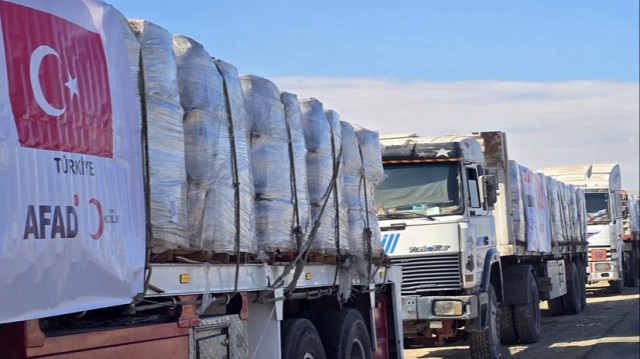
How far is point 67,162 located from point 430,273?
26.7ft

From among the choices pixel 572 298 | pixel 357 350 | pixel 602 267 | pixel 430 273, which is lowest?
pixel 572 298

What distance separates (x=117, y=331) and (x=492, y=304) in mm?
8919

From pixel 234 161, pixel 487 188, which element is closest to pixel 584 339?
pixel 487 188

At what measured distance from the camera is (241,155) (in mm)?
6660

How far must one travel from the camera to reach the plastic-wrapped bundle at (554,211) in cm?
1950

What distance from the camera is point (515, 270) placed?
51.9ft

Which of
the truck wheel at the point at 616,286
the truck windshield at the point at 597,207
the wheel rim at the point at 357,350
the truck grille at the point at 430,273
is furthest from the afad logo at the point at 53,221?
the truck wheel at the point at 616,286

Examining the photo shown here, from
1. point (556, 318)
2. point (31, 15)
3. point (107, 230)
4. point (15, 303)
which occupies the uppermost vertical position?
point (31, 15)

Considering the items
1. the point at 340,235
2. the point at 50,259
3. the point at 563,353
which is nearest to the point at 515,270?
the point at 563,353

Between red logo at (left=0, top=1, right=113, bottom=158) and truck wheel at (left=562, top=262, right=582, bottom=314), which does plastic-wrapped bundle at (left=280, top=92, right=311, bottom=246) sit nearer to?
red logo at (left=0, top=1, right=113, bottom=158)

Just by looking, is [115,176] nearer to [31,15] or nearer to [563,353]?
[31,15]

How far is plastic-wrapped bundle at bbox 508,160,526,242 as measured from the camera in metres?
15.5

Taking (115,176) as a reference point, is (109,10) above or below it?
above

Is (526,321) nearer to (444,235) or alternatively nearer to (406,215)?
(444,235)
